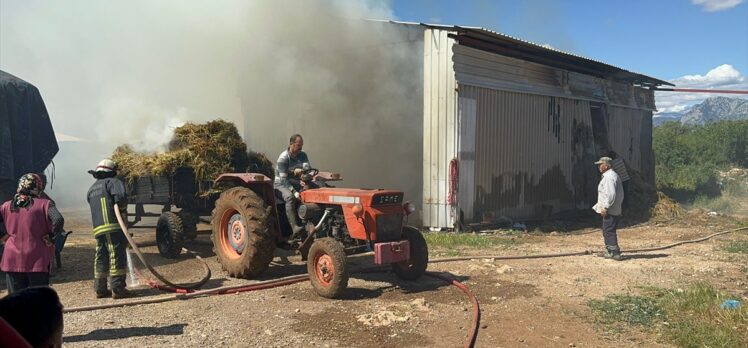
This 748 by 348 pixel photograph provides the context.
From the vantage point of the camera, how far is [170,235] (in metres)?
8.30

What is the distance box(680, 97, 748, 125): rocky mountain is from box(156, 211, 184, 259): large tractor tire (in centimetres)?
17544

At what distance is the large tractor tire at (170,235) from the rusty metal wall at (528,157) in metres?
5.61

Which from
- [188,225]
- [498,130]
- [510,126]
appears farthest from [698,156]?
[188,225]

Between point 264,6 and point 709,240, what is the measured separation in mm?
10593

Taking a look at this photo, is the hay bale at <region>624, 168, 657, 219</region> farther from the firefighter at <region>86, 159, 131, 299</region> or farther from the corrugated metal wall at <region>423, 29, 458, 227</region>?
the firefighter at <region>86, 159, 131, 299</region>

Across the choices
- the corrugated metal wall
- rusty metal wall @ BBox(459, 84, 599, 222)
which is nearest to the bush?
rusty metal wall @ BBox(459, 84, 599, 222)

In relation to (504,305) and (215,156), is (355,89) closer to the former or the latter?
(215,156)

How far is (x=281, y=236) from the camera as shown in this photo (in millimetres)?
6922

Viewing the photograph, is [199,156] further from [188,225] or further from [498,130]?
[498,130]

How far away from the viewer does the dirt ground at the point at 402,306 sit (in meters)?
4.76

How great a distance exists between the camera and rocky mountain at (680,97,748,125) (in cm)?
15946

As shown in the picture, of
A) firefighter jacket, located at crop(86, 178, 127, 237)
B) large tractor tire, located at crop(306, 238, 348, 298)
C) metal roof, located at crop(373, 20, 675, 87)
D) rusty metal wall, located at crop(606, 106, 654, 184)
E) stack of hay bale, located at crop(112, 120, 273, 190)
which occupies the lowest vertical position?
large tractor tire, located at crop(306, 238, 348, 298)

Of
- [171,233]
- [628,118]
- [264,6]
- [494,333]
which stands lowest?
[494,333]

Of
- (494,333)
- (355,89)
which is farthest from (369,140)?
(494,333)
